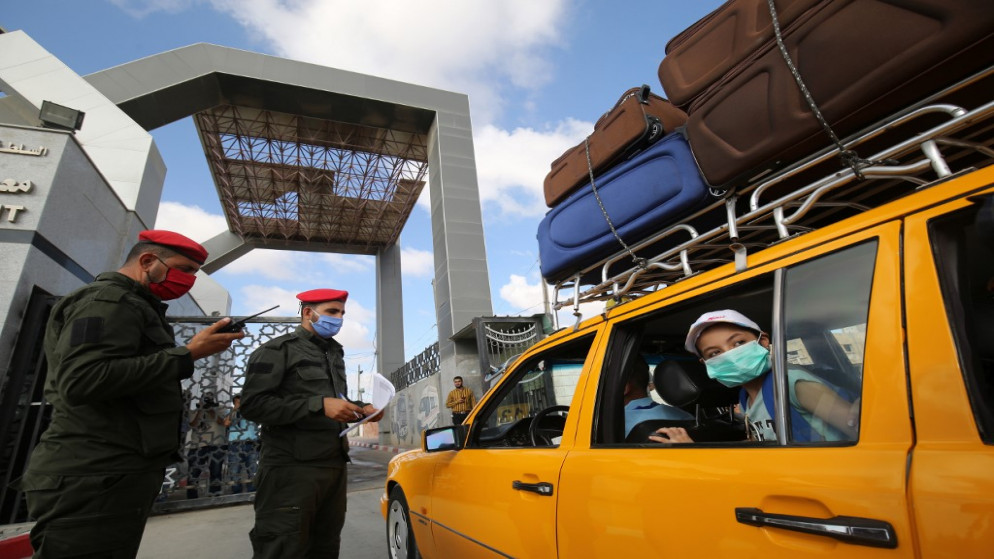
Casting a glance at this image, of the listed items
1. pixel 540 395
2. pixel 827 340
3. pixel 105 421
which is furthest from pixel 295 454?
pixel 827 340

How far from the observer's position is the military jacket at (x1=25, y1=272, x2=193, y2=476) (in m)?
1.72

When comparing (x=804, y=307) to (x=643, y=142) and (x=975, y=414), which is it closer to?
(x=975, y=414)

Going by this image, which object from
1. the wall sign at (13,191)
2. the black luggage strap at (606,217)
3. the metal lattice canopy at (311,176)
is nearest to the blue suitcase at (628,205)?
the black luggage strap at (606,217)

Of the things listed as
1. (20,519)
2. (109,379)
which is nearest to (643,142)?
(109,379)

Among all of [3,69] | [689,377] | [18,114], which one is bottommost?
[689,377]

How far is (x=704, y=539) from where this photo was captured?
43.3 inches

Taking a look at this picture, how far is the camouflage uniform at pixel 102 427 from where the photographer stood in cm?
166

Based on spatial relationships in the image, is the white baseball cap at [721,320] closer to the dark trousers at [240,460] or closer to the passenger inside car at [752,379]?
the passenger inside car at [752,379]

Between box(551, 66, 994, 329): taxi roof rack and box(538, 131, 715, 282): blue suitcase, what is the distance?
62mm

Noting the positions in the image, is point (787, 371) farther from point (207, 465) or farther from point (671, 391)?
point (207, 465)

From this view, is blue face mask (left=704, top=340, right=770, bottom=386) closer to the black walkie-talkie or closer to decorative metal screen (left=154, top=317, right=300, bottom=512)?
the black walkie-talkie

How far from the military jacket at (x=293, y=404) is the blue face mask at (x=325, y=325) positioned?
0.31 feet

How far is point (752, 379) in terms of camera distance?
1.59 meters

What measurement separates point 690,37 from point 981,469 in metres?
1.97
